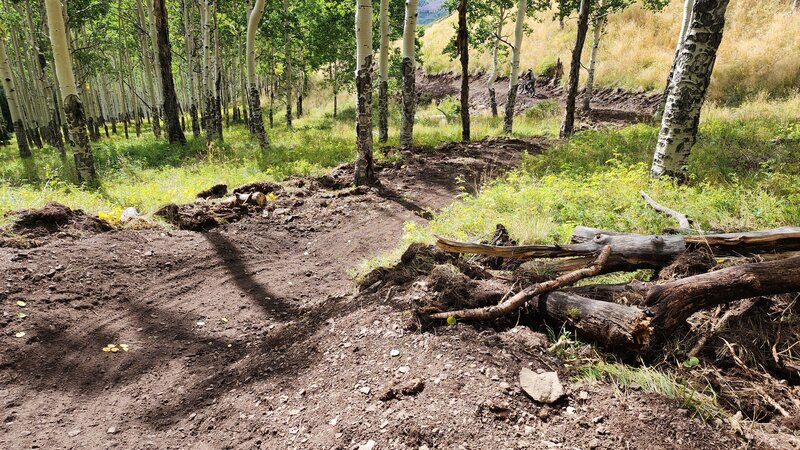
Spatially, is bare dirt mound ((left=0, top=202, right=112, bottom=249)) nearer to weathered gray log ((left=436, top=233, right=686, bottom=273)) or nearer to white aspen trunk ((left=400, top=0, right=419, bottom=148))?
weathered gray log ((left=436, top=233, right=686, bottom=273))

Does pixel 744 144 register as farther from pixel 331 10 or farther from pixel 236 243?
pixel 331 10

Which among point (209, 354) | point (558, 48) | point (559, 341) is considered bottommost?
point (209, 354)

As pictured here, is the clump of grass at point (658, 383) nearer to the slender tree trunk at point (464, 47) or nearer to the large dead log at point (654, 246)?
the large dead log at point (654, 246)

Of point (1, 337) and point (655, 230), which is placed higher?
point (655, 230)

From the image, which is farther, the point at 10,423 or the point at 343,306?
the point at 343,306

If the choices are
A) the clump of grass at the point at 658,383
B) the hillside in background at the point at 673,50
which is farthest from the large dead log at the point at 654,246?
the hillside in background at the point at 673,50

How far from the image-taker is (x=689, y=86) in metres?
5.86

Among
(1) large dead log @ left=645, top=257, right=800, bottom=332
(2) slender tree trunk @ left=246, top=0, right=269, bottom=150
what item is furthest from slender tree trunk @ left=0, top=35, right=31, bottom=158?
(1) large dead log @ left=645, top=257, right=800, bottom=332

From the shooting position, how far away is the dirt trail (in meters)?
2.50

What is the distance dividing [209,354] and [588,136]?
10.5 meters

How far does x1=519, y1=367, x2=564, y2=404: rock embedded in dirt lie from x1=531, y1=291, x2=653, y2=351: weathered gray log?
1.50 feet

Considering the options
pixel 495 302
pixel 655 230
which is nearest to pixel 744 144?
pixel 655 230

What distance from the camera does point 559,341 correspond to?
3039 millimetres

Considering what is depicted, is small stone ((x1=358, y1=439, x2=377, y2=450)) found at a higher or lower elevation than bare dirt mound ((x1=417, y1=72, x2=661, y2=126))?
lower
